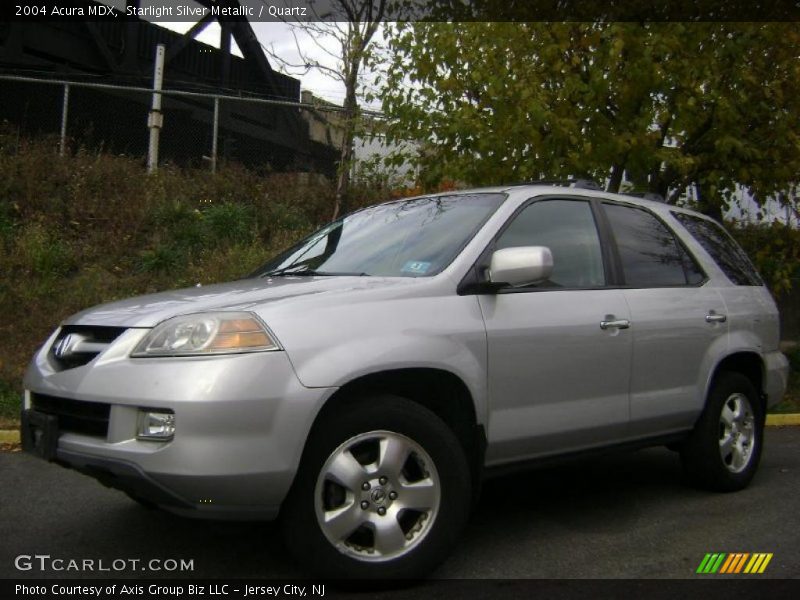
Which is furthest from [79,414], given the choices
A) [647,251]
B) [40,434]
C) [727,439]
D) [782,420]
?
[782,420]

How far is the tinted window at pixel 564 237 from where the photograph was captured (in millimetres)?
4219

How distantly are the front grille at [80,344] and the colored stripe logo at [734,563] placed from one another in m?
2.81

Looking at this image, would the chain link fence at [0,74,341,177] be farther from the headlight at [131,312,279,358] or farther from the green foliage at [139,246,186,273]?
the headlight at [131,312,279,358]

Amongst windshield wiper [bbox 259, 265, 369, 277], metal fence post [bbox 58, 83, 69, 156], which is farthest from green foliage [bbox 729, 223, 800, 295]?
metal fence post [bbox 58, 83, 69, 156]

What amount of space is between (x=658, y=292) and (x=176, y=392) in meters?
2.87

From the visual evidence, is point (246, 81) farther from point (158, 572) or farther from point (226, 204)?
point (158, 572)

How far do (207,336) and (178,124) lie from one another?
11.1m

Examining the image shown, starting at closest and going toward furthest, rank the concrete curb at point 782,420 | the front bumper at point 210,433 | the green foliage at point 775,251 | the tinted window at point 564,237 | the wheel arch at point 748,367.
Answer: the front bumper at point 210,433, the tinted window at point 564,237, the wheel arch at point 748,367, the concrete curb at point 782,420, the green foliage at point 775,251

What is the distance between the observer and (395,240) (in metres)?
4.26

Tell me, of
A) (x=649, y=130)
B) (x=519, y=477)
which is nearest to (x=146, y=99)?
(x=649, y=130)

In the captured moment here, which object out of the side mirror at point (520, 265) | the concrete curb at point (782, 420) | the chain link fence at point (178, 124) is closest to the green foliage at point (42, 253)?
the chain link fence at point (178, 124)

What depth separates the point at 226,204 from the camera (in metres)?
11.6

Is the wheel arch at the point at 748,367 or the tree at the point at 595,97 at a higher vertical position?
the tree at the point at 595,97

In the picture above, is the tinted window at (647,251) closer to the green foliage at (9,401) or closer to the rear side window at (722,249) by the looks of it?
the rear side window at (722,249)
